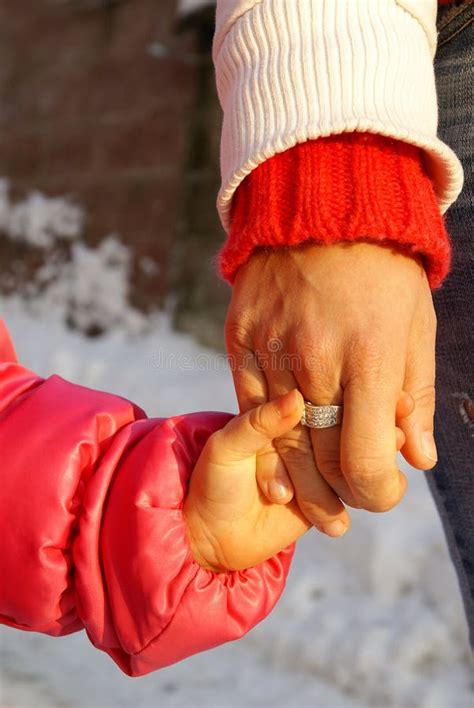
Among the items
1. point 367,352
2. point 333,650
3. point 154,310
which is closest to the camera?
point 367,352

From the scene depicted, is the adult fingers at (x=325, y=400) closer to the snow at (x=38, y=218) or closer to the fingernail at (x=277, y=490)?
the fingernail at (x=277, y=490)

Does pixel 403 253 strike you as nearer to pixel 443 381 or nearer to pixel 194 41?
pixel 443 381

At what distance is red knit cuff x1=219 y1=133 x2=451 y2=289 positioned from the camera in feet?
2.38

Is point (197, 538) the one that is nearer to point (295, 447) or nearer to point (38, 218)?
point (295, 447)

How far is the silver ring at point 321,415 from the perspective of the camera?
0.75 m

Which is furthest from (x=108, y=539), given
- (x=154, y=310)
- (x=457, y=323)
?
(x=154, y=310)

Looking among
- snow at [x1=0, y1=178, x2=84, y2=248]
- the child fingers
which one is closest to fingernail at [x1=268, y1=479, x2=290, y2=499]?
the child fingers

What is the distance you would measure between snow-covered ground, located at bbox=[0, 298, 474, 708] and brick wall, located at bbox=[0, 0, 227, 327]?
1050 mm

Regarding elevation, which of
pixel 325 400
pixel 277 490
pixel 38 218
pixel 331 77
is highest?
pixel 331 77

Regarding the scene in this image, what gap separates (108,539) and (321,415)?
26cm

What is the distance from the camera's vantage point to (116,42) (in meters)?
2.96

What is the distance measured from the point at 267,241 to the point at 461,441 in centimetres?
39

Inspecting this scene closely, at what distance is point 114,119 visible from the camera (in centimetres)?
292

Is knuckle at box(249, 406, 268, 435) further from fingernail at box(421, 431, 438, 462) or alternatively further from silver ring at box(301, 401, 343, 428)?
fingernail at box(421, 431, 438, 462)
